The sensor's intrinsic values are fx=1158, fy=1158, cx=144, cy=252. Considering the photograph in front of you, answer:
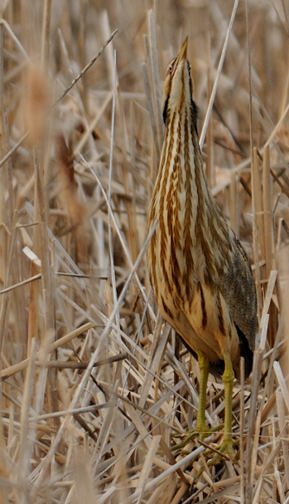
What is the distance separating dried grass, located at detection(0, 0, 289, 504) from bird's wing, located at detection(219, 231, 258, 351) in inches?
1.9

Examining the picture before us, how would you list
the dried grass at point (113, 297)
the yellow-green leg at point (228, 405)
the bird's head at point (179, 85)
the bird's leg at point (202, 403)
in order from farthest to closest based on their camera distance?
the bird's leg at point (202, 403)
the yellow-green leg at point (228, 405)
the bird's head at point (179, 85)
the dried grass at point (113, 297)

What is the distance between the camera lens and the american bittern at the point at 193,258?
A: 2619 mm

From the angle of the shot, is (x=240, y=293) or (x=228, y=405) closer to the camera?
(x=228, y=405)

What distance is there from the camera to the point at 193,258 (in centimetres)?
268

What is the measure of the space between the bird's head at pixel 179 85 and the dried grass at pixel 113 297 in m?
0.17

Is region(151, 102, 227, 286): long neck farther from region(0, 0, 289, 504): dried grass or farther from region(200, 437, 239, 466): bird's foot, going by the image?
Answer: region(200, 437, 239, 466): bird's foot

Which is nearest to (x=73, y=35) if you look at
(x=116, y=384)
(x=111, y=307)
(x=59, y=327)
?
(x=59, y=327)

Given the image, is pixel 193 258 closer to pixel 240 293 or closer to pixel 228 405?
pixel 240 293

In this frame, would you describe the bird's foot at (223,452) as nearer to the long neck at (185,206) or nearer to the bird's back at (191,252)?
the bird's back at (191,252)

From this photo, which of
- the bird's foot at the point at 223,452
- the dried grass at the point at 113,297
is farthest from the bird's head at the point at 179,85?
the bird's foot at the point at 223,452

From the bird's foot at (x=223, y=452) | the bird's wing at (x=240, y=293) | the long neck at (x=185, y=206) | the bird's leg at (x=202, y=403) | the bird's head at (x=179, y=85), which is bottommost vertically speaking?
the bird's foot at (x=223, y=452)

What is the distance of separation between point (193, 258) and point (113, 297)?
0.77 ft

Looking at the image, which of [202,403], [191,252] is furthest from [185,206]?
[202,403]

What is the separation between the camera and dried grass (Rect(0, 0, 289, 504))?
2182 mm
